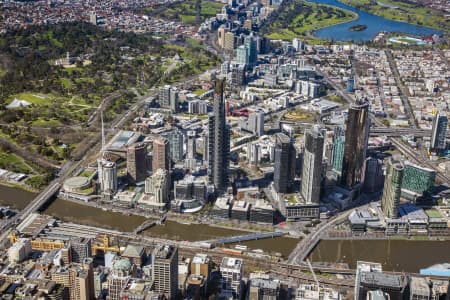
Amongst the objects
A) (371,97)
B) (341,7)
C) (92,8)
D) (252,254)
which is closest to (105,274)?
(252,254)

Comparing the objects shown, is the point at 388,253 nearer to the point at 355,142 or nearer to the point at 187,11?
the point at 355,142

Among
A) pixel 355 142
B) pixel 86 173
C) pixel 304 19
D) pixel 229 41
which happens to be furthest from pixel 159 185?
pixel 304 19

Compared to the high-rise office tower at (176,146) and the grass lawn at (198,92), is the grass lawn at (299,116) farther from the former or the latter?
the high-rise office tower at (176,146)

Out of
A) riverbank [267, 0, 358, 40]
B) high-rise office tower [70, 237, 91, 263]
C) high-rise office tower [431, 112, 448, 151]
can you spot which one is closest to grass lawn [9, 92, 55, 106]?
high-rise office tower [70, 237, 91, 263]

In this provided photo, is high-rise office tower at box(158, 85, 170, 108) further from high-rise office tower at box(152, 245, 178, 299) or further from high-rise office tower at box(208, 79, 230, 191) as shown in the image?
high-rise office tower at box(152, 245, 178, 299)

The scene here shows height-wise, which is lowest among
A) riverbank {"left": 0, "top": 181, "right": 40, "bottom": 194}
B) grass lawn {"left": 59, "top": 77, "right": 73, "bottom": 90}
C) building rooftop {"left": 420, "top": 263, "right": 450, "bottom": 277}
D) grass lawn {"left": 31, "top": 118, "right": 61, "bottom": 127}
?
building rooftop {"left": 420, "top": 263, "right": 450, "bottom": 277}

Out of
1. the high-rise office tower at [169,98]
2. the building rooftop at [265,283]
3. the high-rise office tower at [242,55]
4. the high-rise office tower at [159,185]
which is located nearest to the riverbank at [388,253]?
the building rooftop at [265,283]
